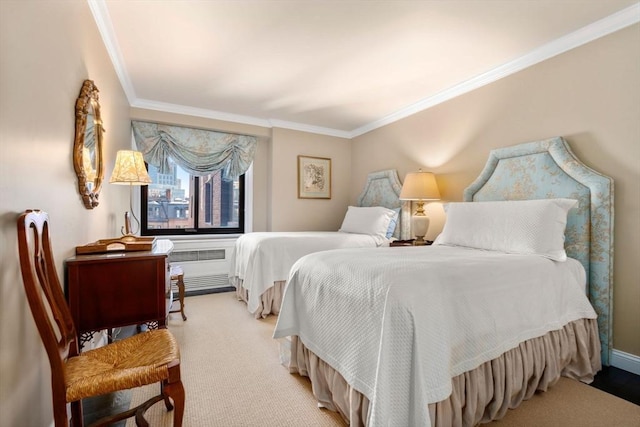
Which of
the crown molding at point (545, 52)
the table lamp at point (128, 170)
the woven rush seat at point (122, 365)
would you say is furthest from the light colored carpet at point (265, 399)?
the crown molding at point (545, 52)

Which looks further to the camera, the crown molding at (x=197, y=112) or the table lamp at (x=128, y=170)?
the crown molding at (x=197, y=112)

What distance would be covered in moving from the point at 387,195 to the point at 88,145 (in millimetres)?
3445

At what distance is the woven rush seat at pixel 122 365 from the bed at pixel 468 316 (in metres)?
0.75

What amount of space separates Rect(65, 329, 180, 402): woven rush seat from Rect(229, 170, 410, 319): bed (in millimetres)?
1655

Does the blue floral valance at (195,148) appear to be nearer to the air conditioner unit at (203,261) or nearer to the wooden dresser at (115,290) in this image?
the air conditioner unit at (203,261)

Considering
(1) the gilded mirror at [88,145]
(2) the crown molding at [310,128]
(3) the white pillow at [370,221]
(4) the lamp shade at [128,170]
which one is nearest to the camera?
(1) the gilded mirror at [88,145]

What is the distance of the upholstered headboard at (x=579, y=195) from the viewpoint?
7.18 ft

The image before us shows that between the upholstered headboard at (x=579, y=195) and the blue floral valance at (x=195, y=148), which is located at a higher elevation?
the blue floral valance at (x=195, y=148)

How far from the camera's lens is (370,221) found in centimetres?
409

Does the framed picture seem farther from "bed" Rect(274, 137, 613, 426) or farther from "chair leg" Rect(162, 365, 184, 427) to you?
"chair leg" Rect(162, 365, 184, 427)

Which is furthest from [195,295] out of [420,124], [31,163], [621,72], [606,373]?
Result: [621,72]

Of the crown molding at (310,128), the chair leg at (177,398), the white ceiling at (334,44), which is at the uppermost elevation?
the white ceiling at (334,44)

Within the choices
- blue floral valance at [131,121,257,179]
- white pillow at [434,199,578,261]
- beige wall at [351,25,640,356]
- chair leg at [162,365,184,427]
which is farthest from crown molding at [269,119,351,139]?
chair leg at [162,365,184,427]

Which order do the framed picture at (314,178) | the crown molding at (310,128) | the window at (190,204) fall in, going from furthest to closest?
the framed picture at (314,178)
the crown molding at (310,128)
the window at (190,204)
